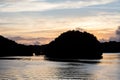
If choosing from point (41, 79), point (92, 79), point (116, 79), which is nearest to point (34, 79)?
point (41, 79)

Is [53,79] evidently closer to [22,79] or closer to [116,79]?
[22,79]

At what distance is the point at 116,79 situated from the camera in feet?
337

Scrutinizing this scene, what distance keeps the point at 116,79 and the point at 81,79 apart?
10161mm

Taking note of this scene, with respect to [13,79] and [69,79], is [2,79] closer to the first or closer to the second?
[13,79]

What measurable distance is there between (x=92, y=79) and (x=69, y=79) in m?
6.66

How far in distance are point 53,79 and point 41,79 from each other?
3.72m

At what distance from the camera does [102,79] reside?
10100cm

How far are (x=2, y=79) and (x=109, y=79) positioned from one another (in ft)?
99.8

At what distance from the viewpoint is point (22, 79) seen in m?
98.8

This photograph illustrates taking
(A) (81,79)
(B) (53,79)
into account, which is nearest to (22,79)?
(B) (53,79)

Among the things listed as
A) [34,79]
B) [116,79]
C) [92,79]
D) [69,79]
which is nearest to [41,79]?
[34,79]

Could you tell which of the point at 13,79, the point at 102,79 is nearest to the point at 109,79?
the point at 102,79

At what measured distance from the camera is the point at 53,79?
10169cm

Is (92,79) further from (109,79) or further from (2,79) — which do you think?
(2,79)
